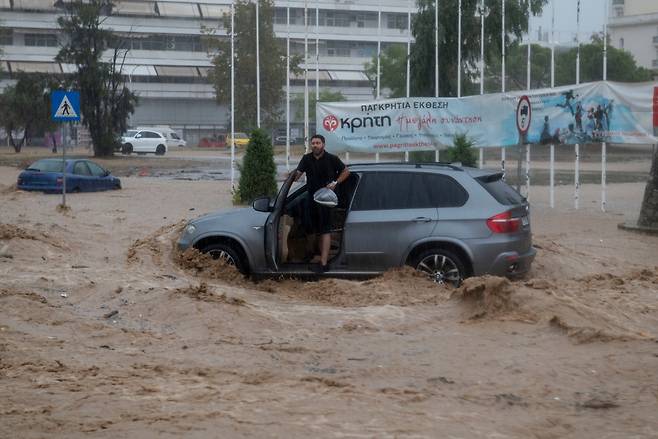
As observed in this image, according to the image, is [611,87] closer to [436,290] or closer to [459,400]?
[436,290]

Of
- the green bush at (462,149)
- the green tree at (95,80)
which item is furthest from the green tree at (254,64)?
the green bush at (462,149)

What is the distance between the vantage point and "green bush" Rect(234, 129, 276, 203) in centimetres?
2334

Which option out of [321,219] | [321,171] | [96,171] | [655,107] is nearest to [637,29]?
[96,171]

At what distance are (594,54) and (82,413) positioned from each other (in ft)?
157

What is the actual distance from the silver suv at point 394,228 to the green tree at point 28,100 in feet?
165

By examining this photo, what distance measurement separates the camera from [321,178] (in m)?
11.5

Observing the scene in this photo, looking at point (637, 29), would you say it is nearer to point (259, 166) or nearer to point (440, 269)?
point (259, 166)

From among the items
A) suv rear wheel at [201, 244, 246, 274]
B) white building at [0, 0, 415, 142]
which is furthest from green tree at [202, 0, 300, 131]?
suv rear wheel at [201, 244, 246, 274]

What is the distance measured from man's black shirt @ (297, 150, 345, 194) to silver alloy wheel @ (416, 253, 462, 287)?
1422 millimetres

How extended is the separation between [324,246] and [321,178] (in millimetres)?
789

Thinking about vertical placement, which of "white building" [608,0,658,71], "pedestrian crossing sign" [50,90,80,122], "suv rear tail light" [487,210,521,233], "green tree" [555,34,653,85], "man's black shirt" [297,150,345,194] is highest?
"white building" [608,0,658,71]

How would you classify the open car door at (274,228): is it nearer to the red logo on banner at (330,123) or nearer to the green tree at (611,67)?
the red logo on banner at (330,123)

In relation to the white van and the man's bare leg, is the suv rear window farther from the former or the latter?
the white van

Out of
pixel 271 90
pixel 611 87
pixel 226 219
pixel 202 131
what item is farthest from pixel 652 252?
pixel 202 131
